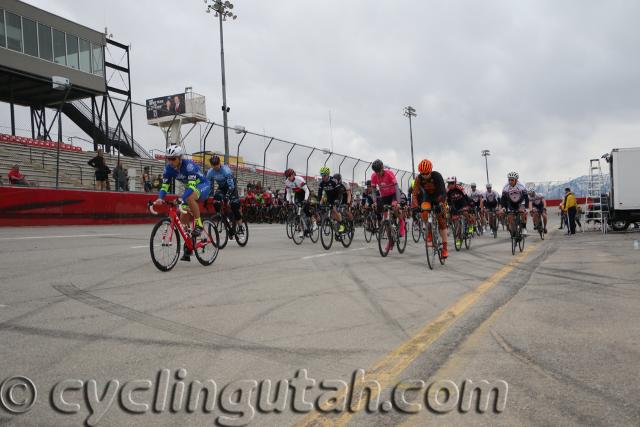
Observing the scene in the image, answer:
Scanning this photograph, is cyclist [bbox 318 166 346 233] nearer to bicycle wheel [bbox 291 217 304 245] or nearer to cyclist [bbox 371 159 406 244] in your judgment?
bicycle wheel [bbox 291 217 304 245]

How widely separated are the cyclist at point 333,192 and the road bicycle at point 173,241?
4646 millimetres

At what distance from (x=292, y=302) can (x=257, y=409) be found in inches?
113

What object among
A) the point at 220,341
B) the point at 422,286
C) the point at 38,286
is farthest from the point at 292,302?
the point at 38,286

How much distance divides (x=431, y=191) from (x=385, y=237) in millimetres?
1727

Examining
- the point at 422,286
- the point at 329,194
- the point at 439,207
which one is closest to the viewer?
the point at 422,286

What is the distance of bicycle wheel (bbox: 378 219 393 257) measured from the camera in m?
11.1

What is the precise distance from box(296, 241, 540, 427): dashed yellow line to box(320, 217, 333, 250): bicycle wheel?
6185mm

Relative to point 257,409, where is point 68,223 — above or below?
above

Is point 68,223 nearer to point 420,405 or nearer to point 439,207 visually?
point 439,207

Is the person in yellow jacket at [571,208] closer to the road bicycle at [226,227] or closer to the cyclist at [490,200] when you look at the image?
the cyclist at [490,200]

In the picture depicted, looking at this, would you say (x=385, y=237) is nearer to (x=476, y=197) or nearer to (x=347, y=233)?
(x=347, y=233)

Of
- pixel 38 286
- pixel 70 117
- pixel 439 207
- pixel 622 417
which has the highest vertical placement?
pixel 70 117

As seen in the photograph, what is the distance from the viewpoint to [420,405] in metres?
2.94

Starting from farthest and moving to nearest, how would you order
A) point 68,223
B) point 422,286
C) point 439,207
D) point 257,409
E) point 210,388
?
point 68,223 < point 439,207 < point 422,286 < point 210,388 < point 257,409
